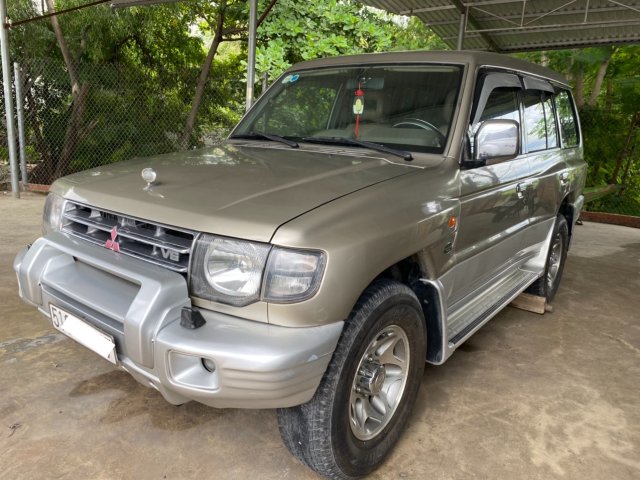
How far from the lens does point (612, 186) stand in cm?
968

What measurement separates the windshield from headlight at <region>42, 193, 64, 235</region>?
4.03 ft

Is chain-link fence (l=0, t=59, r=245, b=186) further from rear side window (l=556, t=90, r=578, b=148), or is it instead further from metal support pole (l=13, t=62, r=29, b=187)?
rear side window (l=556, t=90, r=578, b=148)

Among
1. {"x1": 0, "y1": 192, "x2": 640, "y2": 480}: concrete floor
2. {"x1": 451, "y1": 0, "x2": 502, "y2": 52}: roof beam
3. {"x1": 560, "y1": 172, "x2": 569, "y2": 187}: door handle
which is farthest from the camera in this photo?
{"x1": 451, "y1": 0, "x2": 502, "y2": 52}: roof beam

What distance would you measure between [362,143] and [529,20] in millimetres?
7479

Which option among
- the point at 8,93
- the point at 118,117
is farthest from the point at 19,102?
the point at 118,117

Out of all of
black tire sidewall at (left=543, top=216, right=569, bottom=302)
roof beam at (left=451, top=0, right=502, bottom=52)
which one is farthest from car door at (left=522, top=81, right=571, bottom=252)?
roof beam at (left=451, top=0, right=502, bottom=52)

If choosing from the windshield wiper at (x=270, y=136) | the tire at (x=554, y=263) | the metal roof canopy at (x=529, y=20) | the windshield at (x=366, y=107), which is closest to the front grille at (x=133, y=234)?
the windshield wiper at (x=270, y=136)

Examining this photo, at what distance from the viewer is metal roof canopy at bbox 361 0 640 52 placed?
7918mm

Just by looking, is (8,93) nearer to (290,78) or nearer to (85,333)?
(290,78)

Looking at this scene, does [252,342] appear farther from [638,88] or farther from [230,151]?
[638,88]

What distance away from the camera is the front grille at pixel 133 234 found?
1.92 m

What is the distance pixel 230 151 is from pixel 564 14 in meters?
7.66

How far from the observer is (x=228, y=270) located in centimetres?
182

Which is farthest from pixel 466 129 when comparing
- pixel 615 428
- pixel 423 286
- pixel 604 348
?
pixel 604 348
